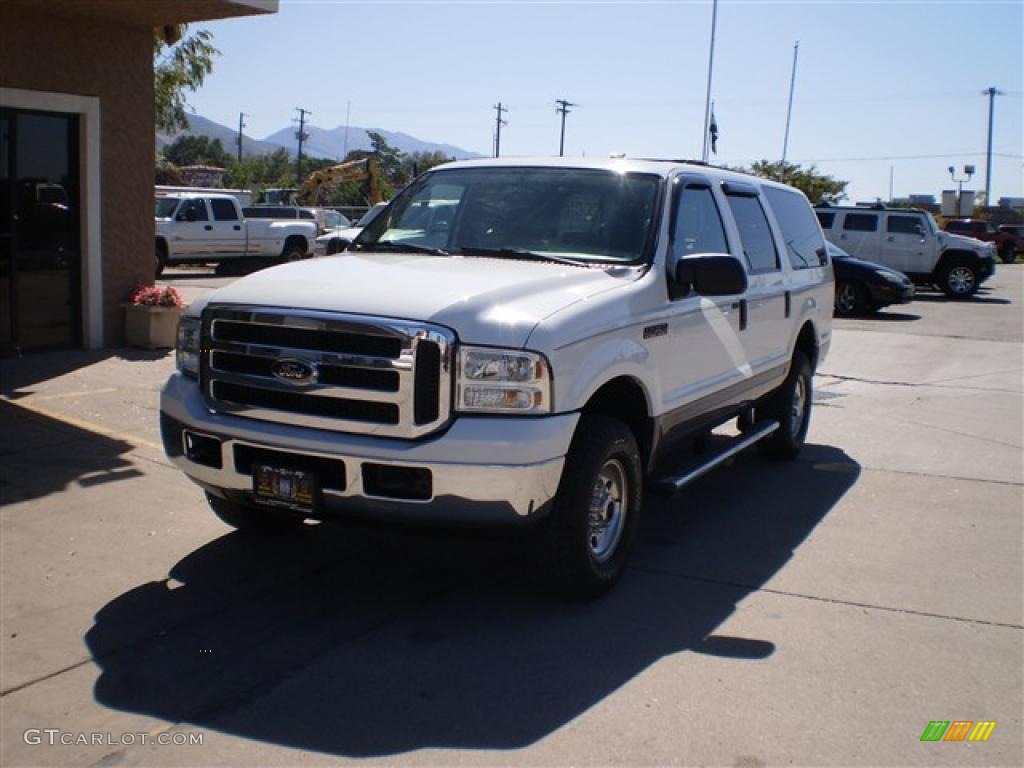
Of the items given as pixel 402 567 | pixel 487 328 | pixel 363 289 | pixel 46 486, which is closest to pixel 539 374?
pixel 487 328

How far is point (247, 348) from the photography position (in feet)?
15.8

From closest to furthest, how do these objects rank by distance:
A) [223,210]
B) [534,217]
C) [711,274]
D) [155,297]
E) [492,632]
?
[492,632], [711,274], [534,217], [155,297], [223,210]

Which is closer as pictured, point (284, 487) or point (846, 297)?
point (284, 487)

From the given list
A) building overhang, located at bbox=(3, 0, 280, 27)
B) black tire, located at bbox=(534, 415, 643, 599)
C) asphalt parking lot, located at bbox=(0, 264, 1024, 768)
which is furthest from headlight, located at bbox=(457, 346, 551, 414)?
building overhang, located at bbox=(3, 0, 280, 27)

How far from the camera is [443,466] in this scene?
4.38 metres

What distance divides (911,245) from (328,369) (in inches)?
932

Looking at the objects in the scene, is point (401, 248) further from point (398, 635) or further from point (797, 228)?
point (797, 228)

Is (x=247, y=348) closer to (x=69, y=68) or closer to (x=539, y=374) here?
(x=539, y=374)

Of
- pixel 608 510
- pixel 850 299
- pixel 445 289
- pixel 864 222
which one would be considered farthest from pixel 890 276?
pixel 445 289

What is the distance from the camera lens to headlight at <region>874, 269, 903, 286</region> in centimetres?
2072

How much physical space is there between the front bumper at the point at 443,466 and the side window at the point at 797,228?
396cm

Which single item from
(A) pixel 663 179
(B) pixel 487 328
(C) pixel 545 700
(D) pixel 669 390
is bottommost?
(C) pixel 545 700

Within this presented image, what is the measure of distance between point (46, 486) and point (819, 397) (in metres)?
7.96

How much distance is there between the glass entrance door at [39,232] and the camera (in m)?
10.4
